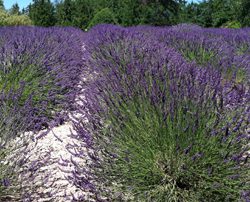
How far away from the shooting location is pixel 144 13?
27.0 m

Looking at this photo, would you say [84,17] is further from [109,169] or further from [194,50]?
[109,169]

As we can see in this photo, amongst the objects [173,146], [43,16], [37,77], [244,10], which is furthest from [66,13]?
[173,146]

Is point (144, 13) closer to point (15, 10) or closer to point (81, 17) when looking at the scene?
point (81, 17)

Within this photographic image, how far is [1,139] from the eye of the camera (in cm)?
272

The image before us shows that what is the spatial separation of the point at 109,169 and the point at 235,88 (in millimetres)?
1006

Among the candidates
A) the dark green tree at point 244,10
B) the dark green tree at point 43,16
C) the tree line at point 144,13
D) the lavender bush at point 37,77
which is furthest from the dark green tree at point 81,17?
the lavender bush at point 37,77

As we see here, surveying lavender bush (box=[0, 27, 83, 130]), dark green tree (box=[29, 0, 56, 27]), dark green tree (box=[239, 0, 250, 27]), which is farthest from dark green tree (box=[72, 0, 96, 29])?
lavender bush (box=[0, 27, 83, 130])

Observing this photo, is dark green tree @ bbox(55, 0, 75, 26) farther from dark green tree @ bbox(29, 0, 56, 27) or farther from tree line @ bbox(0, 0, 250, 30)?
dark green tree @ bbox(29, 0, 56, 27)

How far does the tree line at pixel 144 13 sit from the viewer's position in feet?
89.4

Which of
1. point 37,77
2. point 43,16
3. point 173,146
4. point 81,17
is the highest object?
point 43,16

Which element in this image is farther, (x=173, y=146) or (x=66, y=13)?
(x=66, y=13)

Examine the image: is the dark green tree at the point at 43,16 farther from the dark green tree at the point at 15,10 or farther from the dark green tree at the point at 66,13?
the dark green tree at the point at 15,10

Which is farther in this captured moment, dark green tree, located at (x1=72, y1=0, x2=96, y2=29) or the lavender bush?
dark green tree, located at (x1=72, y1=0, x2=96, y2=29)

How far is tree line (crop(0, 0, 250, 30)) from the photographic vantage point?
27.2m
